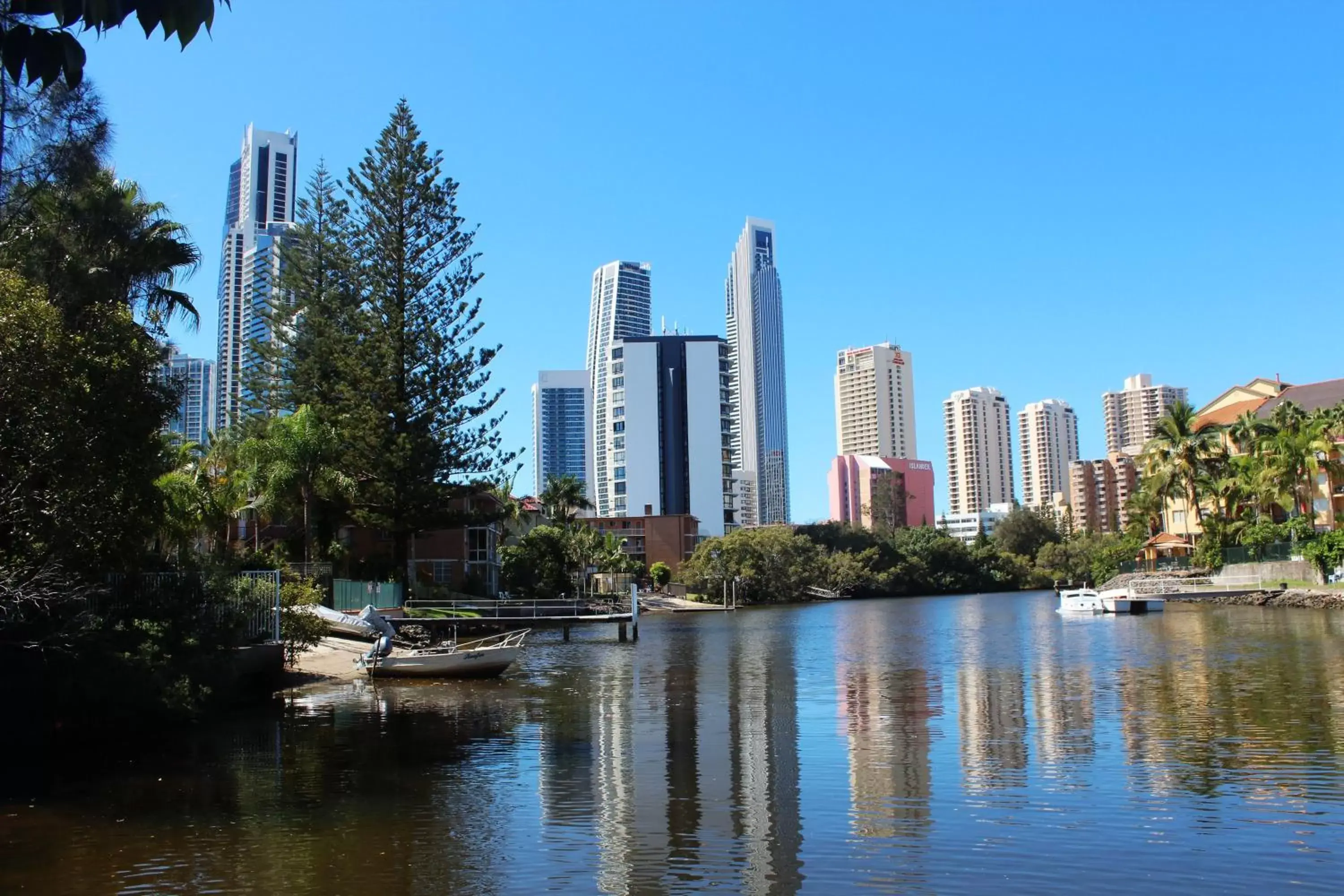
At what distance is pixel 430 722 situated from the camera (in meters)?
18.0

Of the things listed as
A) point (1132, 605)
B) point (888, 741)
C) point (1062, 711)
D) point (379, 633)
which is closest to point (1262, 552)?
point (1132, 605)

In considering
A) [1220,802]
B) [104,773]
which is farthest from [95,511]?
[1220,802]

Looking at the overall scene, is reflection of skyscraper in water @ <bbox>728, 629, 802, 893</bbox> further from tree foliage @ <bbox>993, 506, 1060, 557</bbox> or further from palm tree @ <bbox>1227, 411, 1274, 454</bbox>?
tree foliage @ <bbox>993, 506, 1060, 557</bbox>

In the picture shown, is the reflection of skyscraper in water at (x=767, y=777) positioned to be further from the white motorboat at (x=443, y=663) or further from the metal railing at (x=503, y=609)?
the metal railing at (x=503, y=609)

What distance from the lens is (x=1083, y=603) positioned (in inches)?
2046

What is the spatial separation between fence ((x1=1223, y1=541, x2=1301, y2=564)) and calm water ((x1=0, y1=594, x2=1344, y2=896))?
36.3m

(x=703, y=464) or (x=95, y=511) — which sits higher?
(x=703, y=464)

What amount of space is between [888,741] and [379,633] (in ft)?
52.3

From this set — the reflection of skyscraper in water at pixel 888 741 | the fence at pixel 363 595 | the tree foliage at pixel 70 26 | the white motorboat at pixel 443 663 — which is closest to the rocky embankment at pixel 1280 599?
the reflection of skyscraper in water at pixel 888 741

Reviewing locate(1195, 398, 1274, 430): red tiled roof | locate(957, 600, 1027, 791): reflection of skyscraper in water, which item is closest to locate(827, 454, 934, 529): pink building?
locate(1195, 398, 1274, 430): red tiled roof

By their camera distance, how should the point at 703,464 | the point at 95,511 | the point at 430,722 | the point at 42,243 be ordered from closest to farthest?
the point at 95,511 → the point at 42,243 → the point at 430,722 → the point at 703,464

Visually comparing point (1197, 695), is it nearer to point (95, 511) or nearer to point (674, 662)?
point (674, 662)

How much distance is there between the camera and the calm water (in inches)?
328

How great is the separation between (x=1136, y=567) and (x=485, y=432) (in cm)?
4913
